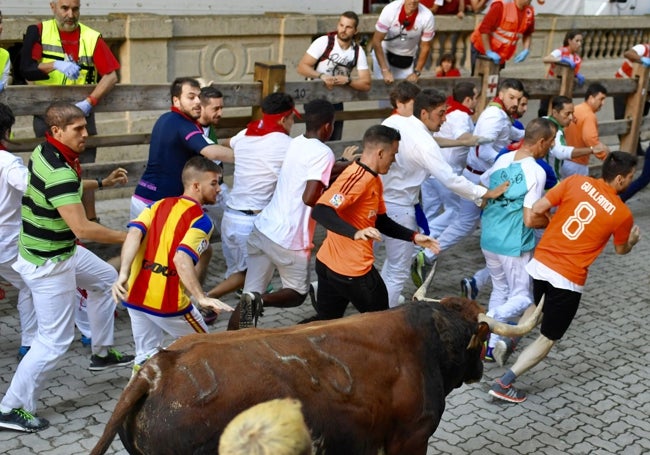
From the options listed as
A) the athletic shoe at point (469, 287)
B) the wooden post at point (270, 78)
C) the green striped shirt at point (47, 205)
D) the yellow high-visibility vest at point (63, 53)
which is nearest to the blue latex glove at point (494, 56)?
the wooden post at point (270, 78)

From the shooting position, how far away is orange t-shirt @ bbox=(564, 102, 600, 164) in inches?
415

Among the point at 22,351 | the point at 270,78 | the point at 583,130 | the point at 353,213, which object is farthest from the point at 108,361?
the point at 583,130

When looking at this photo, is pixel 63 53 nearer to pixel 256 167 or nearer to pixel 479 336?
pixel 256 167

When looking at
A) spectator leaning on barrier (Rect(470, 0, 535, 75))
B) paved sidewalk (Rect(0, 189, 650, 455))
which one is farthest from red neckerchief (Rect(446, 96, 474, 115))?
spectator leaning on barrier (Rect(470, 0, 535, 75))

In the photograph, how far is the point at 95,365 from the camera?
709 cm

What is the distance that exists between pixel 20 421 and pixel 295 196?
263cm

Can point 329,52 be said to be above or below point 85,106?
above

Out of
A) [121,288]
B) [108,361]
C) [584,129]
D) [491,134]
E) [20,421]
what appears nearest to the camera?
[121,288]

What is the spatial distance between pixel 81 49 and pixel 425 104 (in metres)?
3.40

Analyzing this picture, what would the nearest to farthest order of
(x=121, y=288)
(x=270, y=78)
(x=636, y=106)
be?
1. (x=121, y=288)
2. (x=270, y=78)
3. (x=636, y=106)

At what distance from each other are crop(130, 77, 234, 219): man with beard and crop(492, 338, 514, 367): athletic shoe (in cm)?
263

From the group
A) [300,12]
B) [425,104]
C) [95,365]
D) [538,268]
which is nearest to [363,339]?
[538,268]

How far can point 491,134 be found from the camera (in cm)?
932

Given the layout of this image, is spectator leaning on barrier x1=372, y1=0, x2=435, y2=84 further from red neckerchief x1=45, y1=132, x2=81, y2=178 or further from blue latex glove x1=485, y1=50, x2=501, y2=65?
red neckerchief x1=45, y1=132, x2=81, y2=178
